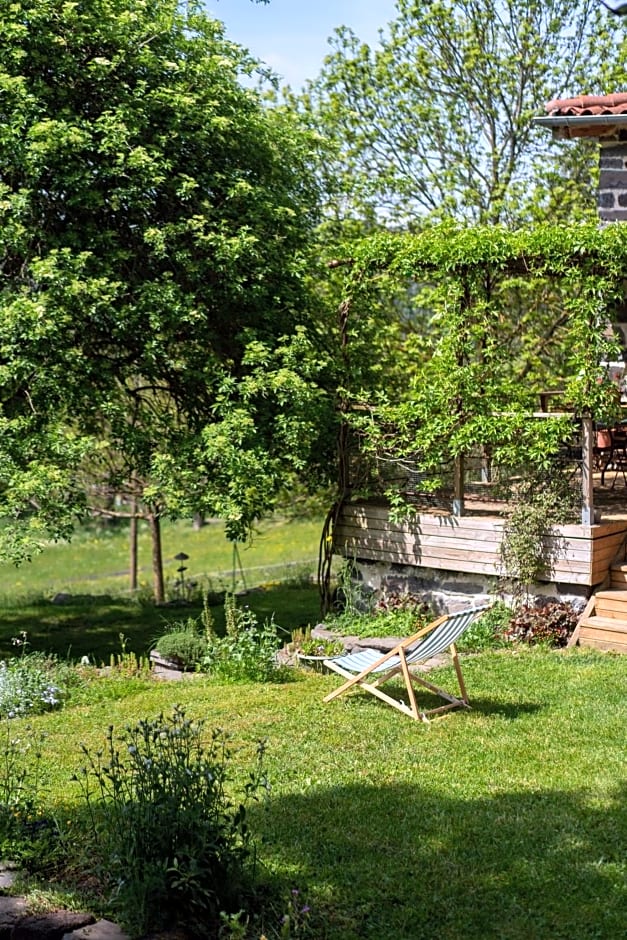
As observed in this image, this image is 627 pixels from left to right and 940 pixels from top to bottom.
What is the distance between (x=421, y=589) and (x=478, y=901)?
606 cm

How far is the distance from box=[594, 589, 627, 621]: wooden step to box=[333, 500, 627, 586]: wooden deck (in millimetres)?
177

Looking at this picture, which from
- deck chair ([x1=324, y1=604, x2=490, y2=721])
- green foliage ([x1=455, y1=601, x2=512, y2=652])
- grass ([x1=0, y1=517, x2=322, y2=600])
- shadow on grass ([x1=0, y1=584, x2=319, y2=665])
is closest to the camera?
deck chair ([x1=324, y1=604, x2=490, y2=721])

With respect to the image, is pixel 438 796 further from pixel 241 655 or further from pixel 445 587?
pixel 445 587

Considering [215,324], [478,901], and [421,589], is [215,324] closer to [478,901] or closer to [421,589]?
[421,589]

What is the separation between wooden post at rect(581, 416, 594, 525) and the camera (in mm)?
9133

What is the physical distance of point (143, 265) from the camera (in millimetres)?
10688

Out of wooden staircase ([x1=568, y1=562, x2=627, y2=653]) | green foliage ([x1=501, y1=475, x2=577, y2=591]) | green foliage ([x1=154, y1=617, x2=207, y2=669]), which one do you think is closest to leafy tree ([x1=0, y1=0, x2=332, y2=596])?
green foliage ([x1=154, y1=617, x2=207, y2=669])

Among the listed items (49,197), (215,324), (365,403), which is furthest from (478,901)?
(49,197)

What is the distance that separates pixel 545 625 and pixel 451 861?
4791mm

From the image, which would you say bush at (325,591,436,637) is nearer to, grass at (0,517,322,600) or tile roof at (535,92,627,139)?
tile roof at (535,92,627,139)

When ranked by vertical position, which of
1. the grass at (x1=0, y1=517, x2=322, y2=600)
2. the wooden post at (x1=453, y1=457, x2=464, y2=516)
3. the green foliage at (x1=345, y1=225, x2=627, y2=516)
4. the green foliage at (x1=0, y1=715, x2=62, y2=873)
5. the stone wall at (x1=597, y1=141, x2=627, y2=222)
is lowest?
the grass at (x1=0, y1=517, x2=322, y2=600)

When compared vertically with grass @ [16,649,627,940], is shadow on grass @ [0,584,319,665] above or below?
below

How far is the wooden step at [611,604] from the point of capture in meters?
8.93

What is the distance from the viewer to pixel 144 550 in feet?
83.6
